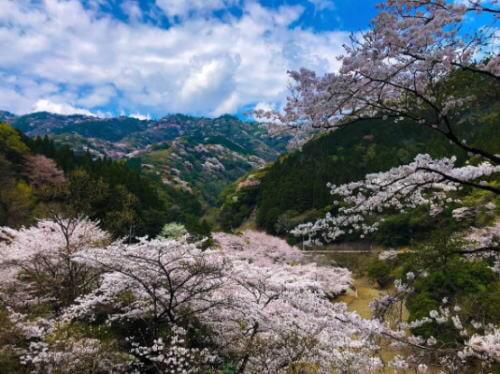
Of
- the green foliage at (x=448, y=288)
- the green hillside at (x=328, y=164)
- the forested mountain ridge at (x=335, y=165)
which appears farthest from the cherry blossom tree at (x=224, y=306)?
the green hillside at (x=328, y=164)

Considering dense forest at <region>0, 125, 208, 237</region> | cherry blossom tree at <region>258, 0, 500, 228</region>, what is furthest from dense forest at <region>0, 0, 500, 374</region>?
dense forest at <region>0, 125, 208, 237</region>

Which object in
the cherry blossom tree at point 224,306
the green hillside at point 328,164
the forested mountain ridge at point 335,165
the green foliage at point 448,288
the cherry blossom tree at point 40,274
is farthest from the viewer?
the green hillside at point 328,164

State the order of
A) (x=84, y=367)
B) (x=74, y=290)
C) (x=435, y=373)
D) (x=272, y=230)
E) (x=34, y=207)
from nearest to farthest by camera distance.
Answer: (x=84, y=367) → (x=435, y=373) → (x=74, y=290) → (x=34, y=207) → (x=272, y=230)

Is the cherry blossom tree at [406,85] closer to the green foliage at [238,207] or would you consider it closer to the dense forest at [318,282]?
the dense forest at [318,282]

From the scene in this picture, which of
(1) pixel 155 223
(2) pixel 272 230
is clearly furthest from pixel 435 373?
(2) pixel 272 230

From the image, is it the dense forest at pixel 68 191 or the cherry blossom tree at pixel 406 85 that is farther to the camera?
the dense forest at pixel 68 191

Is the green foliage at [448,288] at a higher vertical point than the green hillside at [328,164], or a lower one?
lower

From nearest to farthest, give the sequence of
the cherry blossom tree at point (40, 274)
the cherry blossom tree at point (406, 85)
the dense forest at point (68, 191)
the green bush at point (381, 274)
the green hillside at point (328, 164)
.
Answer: the cherry blossom tree at point (406, 85) → the cherry blossom tree at point (40, 274) → the green bush at point (381, 274) → the dense forest at point (68, 191) → the green hillside at point (328, 164)

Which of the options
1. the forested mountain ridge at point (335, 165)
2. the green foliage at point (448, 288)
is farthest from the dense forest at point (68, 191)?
the forested mountain ridge at point (335, 165)

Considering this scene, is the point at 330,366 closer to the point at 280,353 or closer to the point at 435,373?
the point at 280,353

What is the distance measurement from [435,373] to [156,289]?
8.60m

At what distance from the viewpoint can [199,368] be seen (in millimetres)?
8930

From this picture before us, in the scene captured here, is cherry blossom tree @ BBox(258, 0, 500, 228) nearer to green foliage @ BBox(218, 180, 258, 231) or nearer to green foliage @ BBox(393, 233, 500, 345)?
green foliage @ BBox(393, 233, 500, 345)

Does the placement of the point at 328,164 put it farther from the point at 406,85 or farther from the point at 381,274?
the point at 406,85
